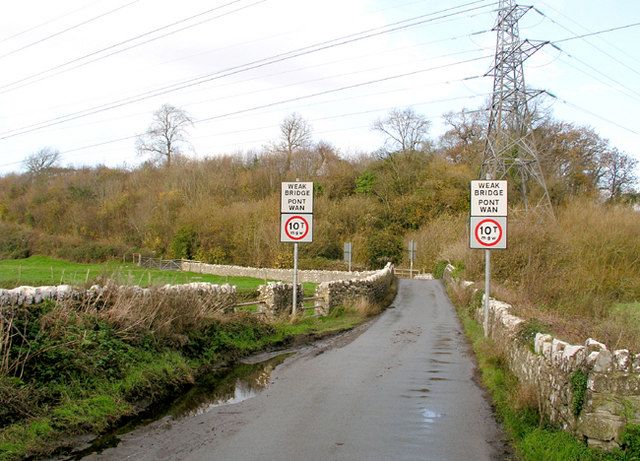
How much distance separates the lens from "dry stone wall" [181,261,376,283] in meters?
46.4

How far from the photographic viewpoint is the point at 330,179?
6994 centimetres

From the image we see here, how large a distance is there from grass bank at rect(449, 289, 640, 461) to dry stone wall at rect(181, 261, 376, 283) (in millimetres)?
30365

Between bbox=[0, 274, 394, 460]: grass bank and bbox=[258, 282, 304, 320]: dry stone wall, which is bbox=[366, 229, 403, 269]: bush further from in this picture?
bbox=[0, 274, 394, 460]: grass bank

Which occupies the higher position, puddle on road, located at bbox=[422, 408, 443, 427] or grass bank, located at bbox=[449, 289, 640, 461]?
grass bank, located at bbox=[449, 289, 640, 461]

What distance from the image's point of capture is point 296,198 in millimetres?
19016

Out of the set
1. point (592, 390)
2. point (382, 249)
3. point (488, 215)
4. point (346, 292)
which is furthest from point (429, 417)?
point (382, 249)

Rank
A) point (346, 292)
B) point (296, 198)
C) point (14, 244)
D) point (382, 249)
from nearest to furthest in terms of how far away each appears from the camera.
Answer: point (296, 198) → point (346, 292) → point (382, 249) → point (14, 244)

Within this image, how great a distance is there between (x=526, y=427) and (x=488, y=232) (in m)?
7.25

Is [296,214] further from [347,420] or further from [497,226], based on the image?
[347,420]

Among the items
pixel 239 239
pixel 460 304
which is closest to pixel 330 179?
pixel 239 239

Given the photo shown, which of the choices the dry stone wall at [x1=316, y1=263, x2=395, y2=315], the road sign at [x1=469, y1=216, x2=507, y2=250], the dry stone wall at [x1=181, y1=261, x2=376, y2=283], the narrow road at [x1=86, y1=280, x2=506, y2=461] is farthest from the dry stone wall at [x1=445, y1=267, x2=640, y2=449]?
the dry stone wall at [x1=181, y1=261, x2=376, y2=283]

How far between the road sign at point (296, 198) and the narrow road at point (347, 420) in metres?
6.44

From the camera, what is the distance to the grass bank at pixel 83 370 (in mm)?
7070

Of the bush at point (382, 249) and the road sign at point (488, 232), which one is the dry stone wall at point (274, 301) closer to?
the road sign at point (488, 232)
